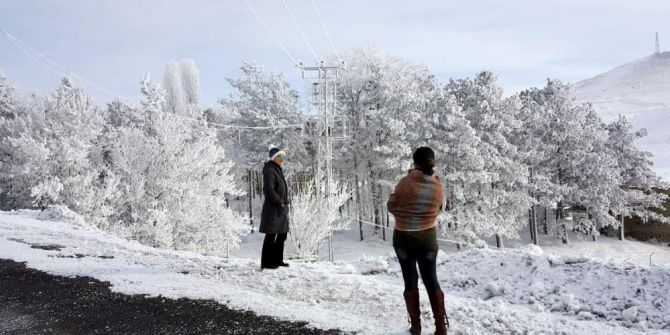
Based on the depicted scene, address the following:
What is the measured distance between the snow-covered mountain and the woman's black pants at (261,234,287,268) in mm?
54264

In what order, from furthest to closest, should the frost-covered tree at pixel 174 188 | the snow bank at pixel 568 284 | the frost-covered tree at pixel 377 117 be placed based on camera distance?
the frost-covered tree at pixel 377 117 → the frost-covered tree at pixel 174 188 → the snow bank at pixel 568 284

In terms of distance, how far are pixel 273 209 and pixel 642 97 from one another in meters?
115

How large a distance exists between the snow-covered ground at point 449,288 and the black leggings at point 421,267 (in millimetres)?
563

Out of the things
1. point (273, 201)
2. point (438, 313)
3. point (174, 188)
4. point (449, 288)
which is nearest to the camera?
point (438, 313)

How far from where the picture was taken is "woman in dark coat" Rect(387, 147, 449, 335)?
15.7ft

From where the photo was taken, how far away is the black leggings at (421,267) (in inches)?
187

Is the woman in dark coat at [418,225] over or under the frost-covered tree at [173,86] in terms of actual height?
under

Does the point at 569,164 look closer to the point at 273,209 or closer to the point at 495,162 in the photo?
the point at 495,162

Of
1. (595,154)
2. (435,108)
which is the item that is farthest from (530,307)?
(595,154)

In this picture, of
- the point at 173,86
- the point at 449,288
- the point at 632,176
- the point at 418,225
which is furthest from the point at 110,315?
the point at 173,86

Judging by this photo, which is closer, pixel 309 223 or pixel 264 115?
pixel 309 223

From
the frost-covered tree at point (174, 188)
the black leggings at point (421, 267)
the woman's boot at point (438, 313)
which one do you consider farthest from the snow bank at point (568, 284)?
the frost-covered tree at point (174, 188)

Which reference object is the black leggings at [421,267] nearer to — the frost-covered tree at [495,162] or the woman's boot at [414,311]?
the woman's boot at [414,311]

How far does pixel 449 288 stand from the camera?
7.29 meters
